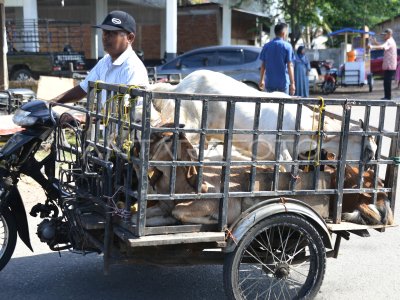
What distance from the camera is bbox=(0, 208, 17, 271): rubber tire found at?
397cm

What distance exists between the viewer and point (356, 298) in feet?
13.6

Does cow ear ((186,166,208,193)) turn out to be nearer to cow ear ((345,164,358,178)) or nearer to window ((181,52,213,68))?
cow ear ((345,164,358,178))

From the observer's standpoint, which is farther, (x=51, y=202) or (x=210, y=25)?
(x=210, y=25)

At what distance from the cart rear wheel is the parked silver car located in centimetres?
1068

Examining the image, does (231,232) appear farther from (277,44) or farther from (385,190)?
(277,44)

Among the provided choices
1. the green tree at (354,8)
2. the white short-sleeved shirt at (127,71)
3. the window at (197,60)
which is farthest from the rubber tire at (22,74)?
the white short-sleeved shirt at (127,71)

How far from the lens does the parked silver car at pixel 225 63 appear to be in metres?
14.5

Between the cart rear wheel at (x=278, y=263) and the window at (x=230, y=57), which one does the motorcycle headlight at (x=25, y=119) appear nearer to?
the cart rear wheel at (x=278, y=263)

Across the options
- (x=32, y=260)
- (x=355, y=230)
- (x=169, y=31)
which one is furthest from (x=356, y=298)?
(x=169, y=31)

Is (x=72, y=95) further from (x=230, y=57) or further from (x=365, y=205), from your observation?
(x=230, y=57)

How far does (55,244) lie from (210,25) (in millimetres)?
25390

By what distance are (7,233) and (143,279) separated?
3.39 ft

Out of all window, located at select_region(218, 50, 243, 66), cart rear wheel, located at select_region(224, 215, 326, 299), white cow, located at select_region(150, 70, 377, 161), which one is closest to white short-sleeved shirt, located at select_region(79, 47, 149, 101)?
white cow, located at select_region(150, 70, 377, 161)

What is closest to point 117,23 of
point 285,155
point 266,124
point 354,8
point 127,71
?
point 127,71
